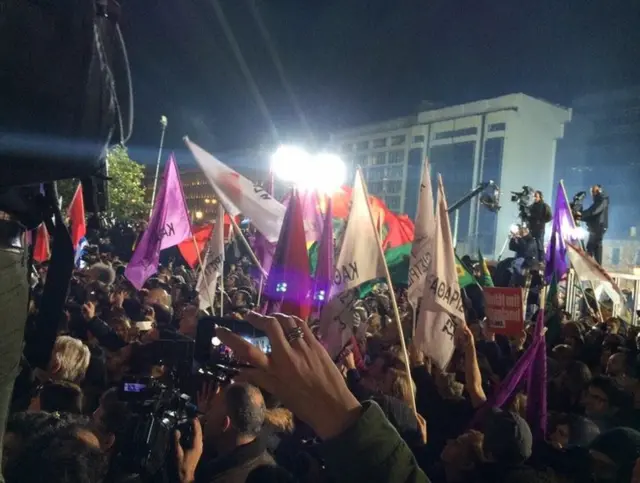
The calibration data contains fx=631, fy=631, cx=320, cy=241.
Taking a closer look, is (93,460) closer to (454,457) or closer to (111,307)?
(454,457)

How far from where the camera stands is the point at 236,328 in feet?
12.5

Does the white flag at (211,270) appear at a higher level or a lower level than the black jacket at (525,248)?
lower

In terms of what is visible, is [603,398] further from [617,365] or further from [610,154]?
[610,154]

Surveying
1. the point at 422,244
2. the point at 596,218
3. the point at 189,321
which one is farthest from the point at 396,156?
the point at 422,244

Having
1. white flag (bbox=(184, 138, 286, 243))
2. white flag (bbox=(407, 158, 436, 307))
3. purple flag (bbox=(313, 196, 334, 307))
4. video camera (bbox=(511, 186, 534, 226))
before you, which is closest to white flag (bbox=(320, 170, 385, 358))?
purple flag (bbox=(313, 196, 334, 307))

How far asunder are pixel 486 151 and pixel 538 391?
62.9 metres

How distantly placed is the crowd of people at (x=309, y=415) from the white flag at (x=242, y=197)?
1.47 m

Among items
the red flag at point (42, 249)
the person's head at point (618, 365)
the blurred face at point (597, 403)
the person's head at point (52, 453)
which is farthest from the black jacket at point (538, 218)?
the person's head at point (52, 453)

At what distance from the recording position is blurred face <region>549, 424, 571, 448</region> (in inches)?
184

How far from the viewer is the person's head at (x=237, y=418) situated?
352 centimetres

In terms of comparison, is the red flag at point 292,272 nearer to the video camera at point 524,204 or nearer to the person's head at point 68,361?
the person's head at point 68,361

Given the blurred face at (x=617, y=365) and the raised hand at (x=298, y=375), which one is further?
the blurred face at (x=617, y=365)

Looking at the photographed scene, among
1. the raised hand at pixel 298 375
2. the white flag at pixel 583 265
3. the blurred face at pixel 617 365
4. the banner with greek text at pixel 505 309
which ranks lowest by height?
the blurred face at pixel 617 365

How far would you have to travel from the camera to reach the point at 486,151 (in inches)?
2564
